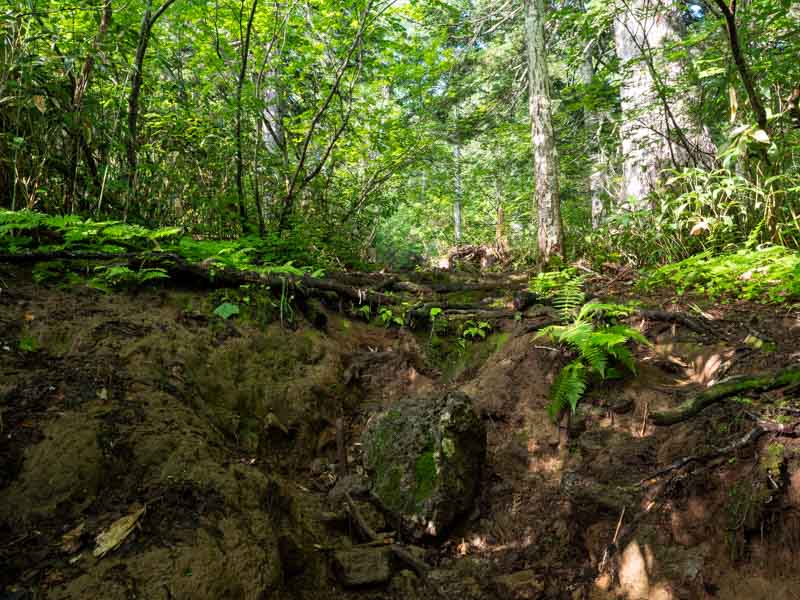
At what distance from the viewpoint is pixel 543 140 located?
24.1 feet

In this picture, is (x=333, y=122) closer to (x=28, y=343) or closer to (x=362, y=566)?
(x=28, y=343)

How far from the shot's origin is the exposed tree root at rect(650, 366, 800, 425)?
2.40 meters

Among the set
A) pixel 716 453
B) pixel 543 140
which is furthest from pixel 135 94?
pixel 716 453

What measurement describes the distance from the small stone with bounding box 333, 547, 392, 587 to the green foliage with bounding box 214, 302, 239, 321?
2269 millimetres

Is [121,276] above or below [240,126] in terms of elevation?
below

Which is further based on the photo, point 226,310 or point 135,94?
point 135,94

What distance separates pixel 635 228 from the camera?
6859 millimetres

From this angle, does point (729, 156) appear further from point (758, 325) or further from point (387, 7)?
point (387, 7)

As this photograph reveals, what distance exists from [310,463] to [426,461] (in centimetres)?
96

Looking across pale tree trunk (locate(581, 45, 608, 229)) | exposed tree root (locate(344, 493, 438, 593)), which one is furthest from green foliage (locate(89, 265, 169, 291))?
pale tree trunk (locate(581, 45, 608, 229))

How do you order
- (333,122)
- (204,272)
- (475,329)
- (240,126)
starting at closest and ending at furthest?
(204,272) < (475,329) < (240,126) < (333,122)

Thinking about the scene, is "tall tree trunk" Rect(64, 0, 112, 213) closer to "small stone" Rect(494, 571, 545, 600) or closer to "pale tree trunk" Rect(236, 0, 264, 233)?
"pale tree trunk" Rect(236, 0, 264, 233)

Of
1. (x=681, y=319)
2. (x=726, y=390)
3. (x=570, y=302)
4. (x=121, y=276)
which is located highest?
(x=121, y=276)

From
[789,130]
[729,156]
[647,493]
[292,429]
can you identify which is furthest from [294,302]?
[789,130]
